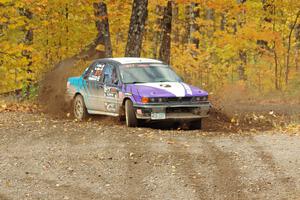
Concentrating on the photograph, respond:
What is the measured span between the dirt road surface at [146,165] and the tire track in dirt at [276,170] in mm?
12

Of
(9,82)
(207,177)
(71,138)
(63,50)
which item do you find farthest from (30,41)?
(207,177)

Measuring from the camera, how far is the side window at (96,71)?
603 inches

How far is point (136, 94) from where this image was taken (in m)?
13.4

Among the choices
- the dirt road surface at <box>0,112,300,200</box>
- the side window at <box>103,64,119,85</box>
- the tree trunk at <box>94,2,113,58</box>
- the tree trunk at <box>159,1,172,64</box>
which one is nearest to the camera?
the dirt road surface at <box>0,112,300,200</box>

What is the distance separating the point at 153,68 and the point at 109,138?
3.87 meters

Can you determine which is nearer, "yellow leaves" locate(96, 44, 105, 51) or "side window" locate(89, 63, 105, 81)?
"side window" locate(89, 63, 105, 81)

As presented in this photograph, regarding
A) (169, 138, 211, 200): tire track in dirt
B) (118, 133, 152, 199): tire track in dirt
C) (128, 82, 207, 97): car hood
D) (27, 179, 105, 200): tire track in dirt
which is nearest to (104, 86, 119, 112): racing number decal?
(128, 82, 207, 97): car hood

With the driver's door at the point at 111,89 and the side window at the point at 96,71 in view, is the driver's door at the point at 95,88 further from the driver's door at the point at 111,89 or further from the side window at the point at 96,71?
the driver's door at the point at 111,89

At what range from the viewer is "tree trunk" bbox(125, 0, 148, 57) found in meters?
18.9

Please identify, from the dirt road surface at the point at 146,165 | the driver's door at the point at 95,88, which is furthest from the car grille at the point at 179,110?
the driver's door at the point at 95,88

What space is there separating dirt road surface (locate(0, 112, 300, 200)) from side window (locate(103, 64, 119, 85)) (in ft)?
7.63

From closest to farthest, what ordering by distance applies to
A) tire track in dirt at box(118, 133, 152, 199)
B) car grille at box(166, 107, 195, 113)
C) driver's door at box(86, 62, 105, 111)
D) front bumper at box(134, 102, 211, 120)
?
1. tire track in dirt at box(118, 133, 152, 199)
2. front bumper at box(134, 102, 211, 120)
3. car grille at box(166, 107, 195, 113)
4. driver's door at box(86, 62, 105, 111)

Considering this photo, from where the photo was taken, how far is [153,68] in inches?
585

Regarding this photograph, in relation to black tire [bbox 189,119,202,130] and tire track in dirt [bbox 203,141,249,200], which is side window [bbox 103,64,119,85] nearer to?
black tire [bbox 189,119,202,130]
